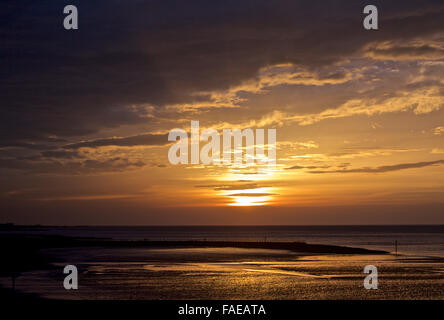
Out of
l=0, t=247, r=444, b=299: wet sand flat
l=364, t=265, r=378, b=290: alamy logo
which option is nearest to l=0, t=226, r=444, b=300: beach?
l=0, t=247, r=444, b=299: wet sand flat

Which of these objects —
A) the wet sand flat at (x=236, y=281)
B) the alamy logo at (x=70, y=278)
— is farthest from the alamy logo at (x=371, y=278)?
the alamy logo at (x=70, y=278)

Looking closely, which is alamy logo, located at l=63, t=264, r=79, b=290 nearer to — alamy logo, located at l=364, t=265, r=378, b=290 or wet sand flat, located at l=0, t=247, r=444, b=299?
wet sand flat, located at l=0, t=247, r=444, b=299

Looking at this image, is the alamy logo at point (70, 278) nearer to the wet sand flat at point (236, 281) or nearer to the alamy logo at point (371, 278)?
the wet sand flat at point (236, 281)

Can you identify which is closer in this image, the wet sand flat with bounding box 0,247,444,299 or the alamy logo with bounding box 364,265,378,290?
the wet sand flat with bounding box 0,247,444,299

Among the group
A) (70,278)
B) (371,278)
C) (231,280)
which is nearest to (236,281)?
(231,280)

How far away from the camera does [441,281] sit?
154ft

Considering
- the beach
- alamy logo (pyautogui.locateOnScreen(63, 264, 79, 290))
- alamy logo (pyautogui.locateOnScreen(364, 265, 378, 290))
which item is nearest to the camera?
the beach

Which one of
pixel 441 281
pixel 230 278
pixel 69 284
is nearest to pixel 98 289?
pixel 69 284

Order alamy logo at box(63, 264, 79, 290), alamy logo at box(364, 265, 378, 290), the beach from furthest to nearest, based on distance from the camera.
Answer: alamy logo at box(364, 265, 378, 290) → alamy logo at box(63, 264, 79, 290) → the beach

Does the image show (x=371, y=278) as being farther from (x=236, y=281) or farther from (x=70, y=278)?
(x=70, y=278)
